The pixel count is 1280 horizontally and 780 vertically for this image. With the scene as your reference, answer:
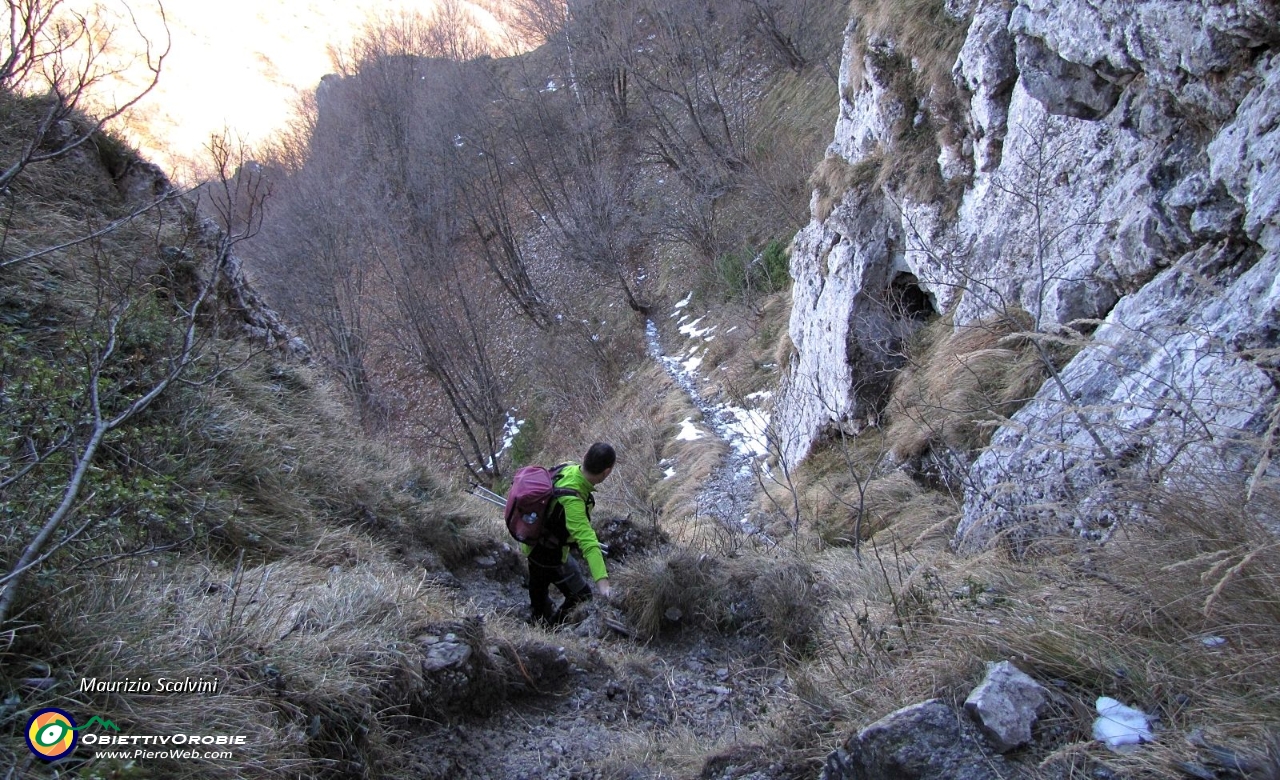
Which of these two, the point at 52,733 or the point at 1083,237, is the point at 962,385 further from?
the point at 52,733

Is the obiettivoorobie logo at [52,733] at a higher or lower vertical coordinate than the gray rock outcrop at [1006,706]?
higher

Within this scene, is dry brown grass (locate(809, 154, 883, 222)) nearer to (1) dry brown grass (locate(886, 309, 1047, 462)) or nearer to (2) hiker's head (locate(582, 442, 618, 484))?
(1) dry brown grass (locate(886, 309, 1047, 462))

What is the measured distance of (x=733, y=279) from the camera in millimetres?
19125

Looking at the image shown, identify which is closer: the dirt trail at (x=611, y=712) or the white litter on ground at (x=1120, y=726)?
the white litter on ground at (x=1120, y=726)

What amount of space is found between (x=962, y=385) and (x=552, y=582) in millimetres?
3797

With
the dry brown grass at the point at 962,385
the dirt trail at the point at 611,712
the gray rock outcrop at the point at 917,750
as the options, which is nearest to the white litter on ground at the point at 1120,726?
the gray rock outcrop at the point at 917,750

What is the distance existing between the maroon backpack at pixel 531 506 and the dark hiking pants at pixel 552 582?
0.94ft

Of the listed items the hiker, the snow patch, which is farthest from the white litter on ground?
the snow patch

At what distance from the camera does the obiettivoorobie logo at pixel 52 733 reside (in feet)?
6.33

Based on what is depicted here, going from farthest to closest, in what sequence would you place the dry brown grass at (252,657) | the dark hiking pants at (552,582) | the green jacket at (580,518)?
the dark hiking pants at (552,582)
the green jacket at (580,518)
the dry brown grass at (252,657)

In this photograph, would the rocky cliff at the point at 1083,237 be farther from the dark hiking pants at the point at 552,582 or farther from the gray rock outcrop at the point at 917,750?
the dark hiking pants at the point at 552,582

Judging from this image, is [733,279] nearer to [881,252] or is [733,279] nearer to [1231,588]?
[881,252]

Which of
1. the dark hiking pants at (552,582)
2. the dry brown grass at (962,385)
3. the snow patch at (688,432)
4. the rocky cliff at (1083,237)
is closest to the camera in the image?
the rocky cliff at (1083,237)

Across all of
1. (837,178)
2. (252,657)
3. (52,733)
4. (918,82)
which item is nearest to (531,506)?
(252,657)
